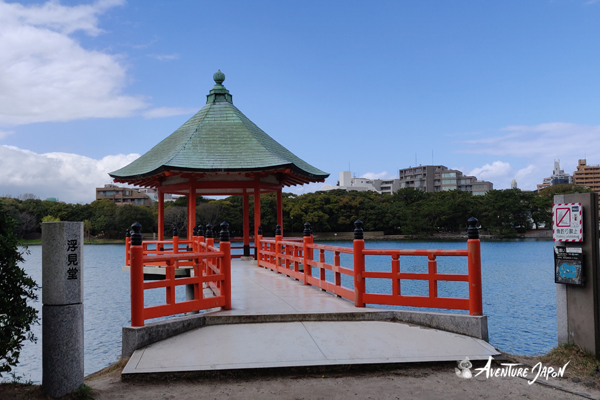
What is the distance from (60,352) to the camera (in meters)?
4.25

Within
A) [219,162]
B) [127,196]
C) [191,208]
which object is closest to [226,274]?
[219,162]

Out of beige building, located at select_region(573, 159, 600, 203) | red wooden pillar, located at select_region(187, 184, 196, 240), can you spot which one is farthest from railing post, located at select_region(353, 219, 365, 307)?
beige building, located at select_region(573, 159, 600, 203)

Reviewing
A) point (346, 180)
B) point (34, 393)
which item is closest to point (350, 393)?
point (34, 393)

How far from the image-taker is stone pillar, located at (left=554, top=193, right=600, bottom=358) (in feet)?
17.6

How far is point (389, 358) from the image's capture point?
495cm

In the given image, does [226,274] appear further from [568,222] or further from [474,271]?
[568,222]

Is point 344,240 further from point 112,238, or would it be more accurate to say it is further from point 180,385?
point 180,385

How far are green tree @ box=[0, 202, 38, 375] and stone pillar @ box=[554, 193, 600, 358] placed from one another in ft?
19.3

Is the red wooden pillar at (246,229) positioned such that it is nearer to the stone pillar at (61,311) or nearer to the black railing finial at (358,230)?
the black railing finial at (358,230)

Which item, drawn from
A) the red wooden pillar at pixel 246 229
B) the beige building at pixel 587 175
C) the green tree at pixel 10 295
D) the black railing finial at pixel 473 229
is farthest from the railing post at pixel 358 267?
the beige building at pixel 587 175

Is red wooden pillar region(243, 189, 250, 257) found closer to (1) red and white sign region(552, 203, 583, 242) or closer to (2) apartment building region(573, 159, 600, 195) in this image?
(1) red and white sign region(552, 203, 583, 242)

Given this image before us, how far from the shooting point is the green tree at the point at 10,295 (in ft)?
13.4

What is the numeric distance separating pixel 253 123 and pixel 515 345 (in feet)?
36.0

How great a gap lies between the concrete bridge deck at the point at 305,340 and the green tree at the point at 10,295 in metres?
1.09
